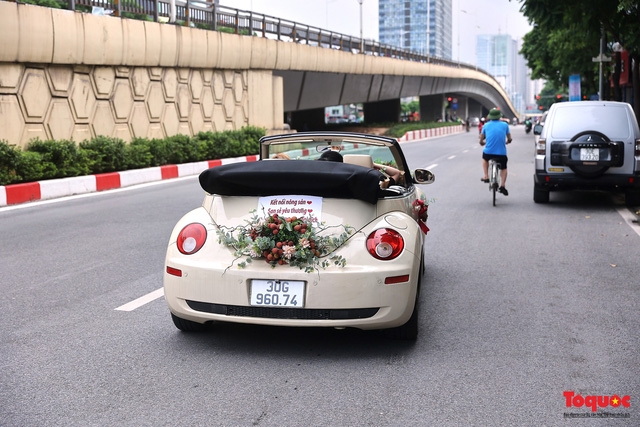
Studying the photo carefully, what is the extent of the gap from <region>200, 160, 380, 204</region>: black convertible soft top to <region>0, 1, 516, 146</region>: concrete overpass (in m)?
12.1

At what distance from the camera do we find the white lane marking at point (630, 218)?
10547 millimetres

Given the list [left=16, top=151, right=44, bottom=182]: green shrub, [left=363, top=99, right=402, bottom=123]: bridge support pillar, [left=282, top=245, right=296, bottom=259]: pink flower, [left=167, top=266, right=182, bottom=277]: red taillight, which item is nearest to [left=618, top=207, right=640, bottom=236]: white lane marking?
[left=282, top=245, right=296, bottom=259]: pink flower

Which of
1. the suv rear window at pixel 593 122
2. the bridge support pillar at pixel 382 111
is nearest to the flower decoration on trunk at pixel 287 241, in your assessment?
the suv rear window at pixel 593 122

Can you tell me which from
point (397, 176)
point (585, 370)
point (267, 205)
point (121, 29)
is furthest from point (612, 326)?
point (121, 29)

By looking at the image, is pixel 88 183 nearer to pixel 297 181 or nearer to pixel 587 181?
pixel 587 181

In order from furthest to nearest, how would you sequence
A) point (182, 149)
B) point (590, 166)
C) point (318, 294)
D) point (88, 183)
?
1. point (182, 149)
2. point (88, 183)
3. point (590, 166)
4. point (318, 294)

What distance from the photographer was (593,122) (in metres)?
12.7

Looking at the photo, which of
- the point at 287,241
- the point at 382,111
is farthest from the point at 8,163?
the point at 382,111

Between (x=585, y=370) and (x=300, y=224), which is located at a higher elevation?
(x=300, y=224)

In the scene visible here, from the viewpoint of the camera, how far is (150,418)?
12.3 ft

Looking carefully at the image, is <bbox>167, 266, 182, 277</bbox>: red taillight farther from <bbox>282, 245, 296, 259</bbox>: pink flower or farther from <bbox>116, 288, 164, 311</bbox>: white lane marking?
<bbox>116, 288, 164, 311</bbox>: white lane marking

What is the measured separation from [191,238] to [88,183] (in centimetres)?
1159

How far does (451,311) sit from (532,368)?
142 centimetres

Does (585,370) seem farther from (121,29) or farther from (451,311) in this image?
(121,29)
